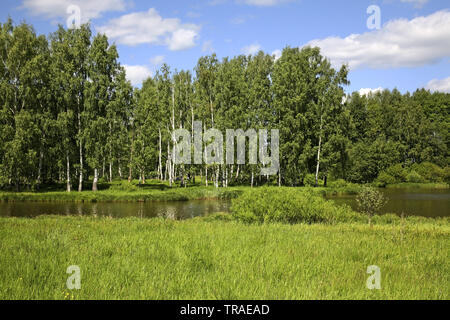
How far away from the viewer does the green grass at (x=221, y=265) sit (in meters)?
6.18

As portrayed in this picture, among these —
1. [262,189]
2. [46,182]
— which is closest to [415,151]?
[262,189]

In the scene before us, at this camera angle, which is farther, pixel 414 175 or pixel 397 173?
pixel 414 175

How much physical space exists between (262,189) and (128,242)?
31.9 feet

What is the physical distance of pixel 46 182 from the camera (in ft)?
158

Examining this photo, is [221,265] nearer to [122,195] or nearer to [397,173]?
[122,195]

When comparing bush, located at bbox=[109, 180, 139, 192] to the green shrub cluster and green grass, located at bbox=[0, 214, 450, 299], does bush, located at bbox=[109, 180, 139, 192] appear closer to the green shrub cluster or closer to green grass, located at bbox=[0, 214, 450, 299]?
green grass, located at bbox=[0, 214, 450, 299]

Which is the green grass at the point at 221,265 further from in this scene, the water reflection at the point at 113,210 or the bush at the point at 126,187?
the bush at the point at 126,187

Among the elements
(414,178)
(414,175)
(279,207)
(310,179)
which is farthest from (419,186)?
(279,207)

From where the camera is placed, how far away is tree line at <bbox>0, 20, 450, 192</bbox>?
38688 mm

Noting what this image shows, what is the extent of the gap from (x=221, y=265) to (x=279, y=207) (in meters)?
10.6

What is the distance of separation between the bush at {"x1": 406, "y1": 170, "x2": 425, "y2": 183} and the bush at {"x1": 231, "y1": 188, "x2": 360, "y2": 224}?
53360 mm

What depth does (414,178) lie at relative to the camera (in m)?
63.4

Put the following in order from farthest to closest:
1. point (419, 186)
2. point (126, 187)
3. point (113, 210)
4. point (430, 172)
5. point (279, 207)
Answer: point (430, 172) → point (419, 186) → point (126, 187) → point (113, 210) → point (279, 207)

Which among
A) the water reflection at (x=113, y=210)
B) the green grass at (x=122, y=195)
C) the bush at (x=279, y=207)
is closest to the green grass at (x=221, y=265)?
the bush at (x=279, y=207)
